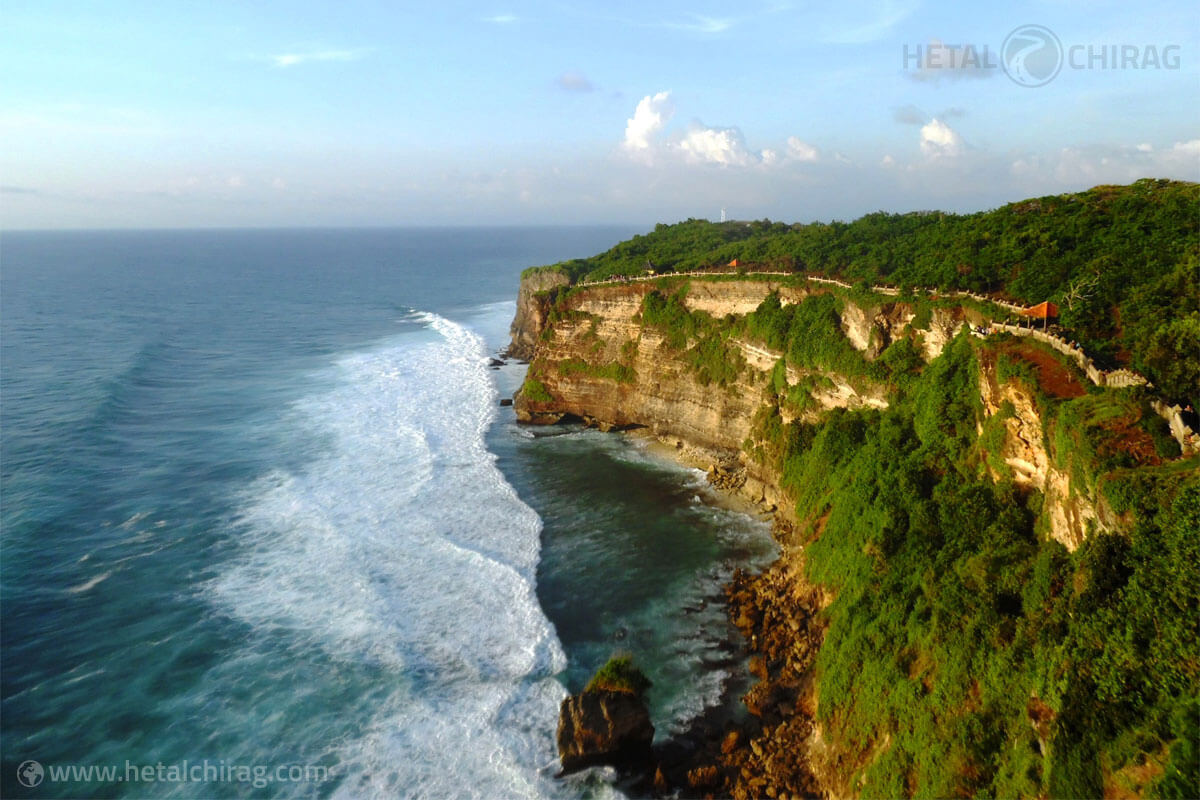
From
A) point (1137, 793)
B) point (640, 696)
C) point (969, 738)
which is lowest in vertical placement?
point (640, 696)

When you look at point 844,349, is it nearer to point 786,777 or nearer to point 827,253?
point 827,253

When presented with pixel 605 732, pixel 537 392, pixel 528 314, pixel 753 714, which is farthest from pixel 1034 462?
pixel 528 314

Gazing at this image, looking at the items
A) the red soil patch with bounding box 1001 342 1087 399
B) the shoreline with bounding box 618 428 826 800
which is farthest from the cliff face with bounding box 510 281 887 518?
the red soil patch with bounding box 1001 342 1087 399

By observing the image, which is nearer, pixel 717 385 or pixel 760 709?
pixel 760 709

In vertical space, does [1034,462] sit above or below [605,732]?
above

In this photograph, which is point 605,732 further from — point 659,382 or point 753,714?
point 659,382

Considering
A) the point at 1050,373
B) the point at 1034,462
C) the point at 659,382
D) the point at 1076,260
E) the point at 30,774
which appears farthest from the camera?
the point at 659,382

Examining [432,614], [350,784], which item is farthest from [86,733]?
[432,614]
